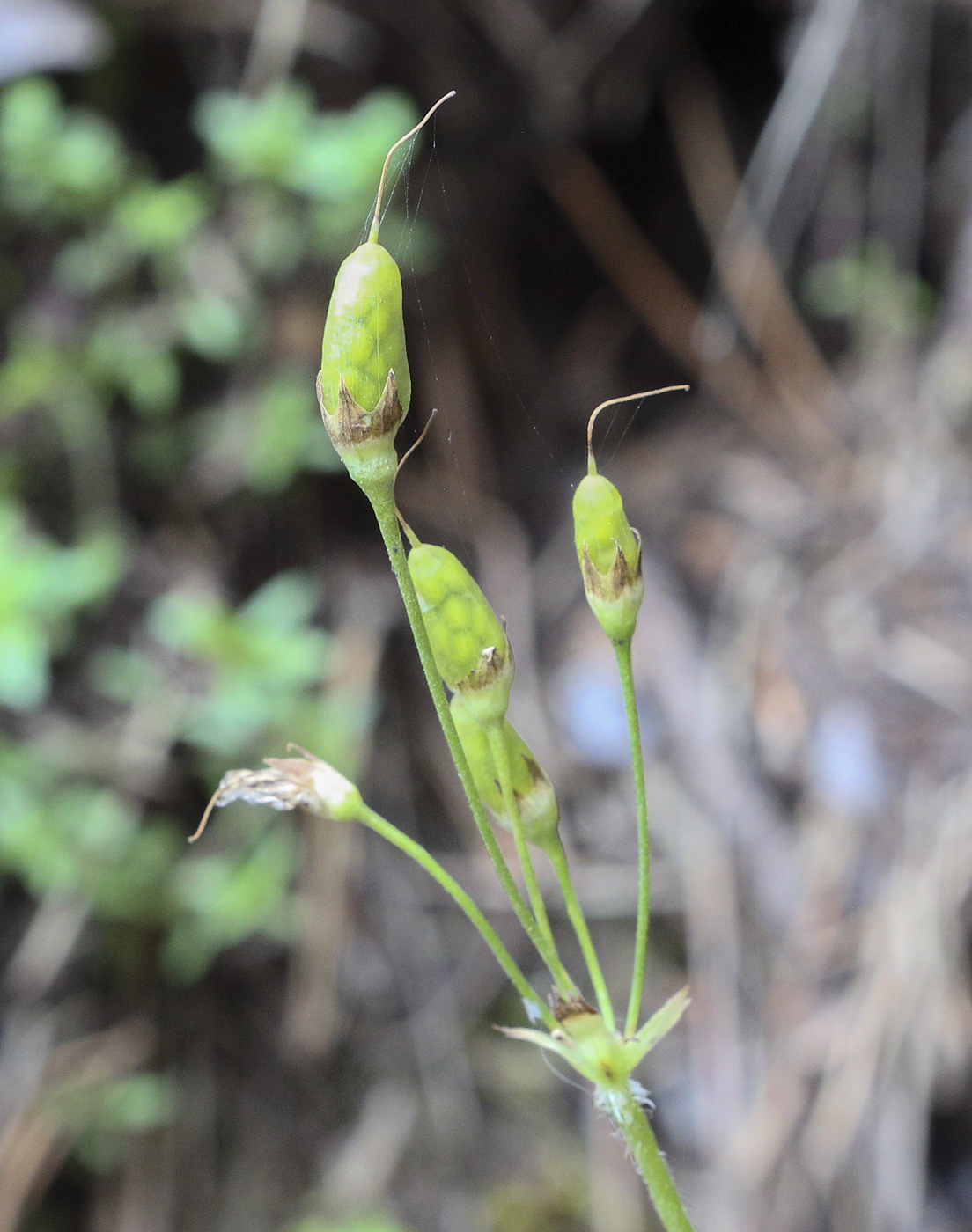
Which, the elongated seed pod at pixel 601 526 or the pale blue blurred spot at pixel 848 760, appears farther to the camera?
the pale blue blurred spot at pixel 848 760

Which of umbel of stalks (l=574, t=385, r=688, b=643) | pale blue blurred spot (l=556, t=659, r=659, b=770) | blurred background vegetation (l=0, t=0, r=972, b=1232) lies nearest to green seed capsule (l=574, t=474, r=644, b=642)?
umbel of stalks (l=574, t=385, r=688, b=643)

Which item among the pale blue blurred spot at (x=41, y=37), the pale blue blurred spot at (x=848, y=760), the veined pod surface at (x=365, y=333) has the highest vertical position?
the pale blue blurred spot at (x=41, y=37)

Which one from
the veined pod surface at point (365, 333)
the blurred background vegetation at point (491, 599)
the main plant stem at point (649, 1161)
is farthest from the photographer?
the blurred background vegetation at point (491, 599)

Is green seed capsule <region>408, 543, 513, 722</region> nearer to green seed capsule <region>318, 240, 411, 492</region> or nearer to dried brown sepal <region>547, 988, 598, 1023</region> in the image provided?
green seed capsule <region>318, 240, 411, 492</region>

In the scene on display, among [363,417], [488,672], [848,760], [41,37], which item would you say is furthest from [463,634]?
[41,37]

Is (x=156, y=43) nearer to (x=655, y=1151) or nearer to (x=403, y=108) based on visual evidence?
(x=403, y=108)

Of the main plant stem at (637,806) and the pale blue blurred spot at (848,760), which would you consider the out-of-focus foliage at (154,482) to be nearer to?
the pale blue blurred spot at (848,760)

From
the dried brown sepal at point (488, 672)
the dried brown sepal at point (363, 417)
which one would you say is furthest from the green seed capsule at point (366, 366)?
the dried brown sepal at point (488, 672)
